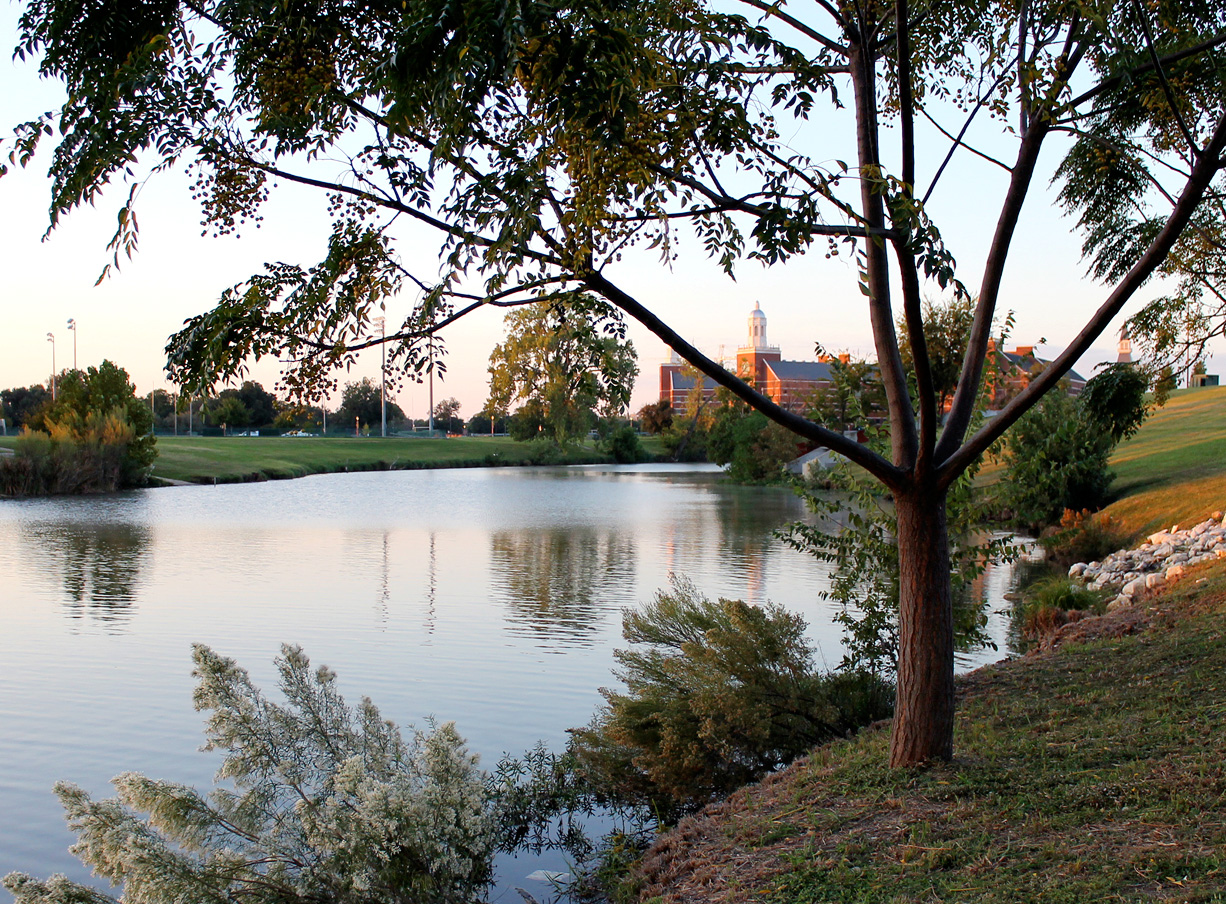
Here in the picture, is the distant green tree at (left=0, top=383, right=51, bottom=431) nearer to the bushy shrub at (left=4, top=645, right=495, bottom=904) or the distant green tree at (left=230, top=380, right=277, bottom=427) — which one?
the distant green tree at (left=230, top=380, right=277, bottom=427)

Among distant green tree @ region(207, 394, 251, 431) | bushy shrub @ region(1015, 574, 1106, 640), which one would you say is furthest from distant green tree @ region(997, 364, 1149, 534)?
distant green tree @ region(207, 394, 251, 431)

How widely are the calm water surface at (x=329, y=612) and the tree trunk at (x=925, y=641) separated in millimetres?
2580

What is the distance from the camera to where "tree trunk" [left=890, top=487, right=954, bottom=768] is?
579cm

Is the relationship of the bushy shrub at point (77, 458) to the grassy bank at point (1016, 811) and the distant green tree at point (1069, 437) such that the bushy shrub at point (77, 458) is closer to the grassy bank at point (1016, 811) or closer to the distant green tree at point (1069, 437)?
the distant green tree at point (1069, 437)

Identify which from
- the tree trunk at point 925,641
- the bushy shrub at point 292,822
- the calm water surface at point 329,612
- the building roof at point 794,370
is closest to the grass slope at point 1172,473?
Answer: the calm water surface at point 329,612

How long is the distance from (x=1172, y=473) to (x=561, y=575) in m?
15.8

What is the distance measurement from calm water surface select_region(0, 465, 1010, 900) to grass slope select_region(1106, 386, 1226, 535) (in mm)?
3560

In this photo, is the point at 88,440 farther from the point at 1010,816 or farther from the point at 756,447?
the point at 1010,816

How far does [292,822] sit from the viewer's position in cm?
518

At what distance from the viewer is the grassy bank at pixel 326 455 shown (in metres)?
57.2

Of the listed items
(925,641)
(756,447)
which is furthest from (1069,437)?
(756,447)

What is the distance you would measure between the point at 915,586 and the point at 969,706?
2158mm

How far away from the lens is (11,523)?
29344 millimetres

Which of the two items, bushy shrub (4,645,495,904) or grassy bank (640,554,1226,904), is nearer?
grassy bank (640,554,1226,904)
